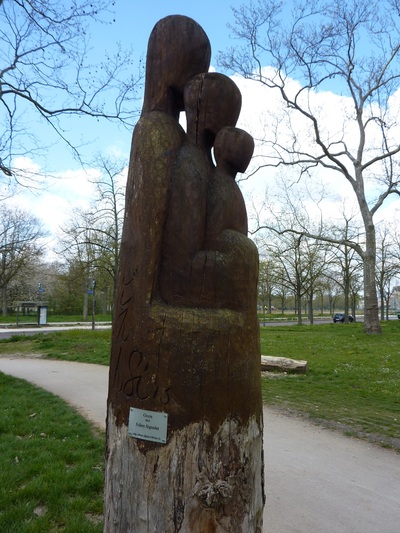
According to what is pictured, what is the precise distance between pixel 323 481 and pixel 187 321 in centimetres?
347

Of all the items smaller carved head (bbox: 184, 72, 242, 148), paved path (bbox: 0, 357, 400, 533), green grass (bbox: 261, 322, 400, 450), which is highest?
smaller carved head (bbox: 184, 72, 242, 148)

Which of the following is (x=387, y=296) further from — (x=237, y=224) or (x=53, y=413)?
(x=237, y=224)

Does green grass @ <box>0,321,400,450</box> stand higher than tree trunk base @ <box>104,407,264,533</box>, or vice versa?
tree trunk base @ <box>104,407,264,533</box>

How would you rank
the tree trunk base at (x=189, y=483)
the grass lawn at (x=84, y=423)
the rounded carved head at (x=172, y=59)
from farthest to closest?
the grass lawn at (x=84, y=423) < the rounded carved head at (x=172, y=59) < the tree trunk base at (x=189, y=483)

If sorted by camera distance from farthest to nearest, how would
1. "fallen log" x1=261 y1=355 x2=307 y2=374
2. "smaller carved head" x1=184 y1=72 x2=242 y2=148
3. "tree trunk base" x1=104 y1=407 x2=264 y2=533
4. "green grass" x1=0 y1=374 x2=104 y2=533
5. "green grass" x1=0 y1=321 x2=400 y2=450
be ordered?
"fallen log" x1=261 y1=355 x2=307 y2=374 < "green grass" x1=0 y1=321 x2=400 y2=450 < "green grass" x1=0 y1=374 x2=104 y2=533 < "smaller carved head" x1=184 y1=72 x2=242 y2=148 < "tree trunk base" x1=104 y1=407 x2=264 y2=533

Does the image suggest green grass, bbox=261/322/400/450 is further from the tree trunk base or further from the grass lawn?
the tree trunk base

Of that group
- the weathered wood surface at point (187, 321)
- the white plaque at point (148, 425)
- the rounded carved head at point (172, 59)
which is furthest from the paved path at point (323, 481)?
the rounded carved head at point (172, 59)

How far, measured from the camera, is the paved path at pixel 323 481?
3.95m

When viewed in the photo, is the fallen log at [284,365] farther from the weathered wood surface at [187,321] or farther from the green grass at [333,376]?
the weathered wood surface at [187,321]

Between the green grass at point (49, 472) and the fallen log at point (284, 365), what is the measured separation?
5.80 metres

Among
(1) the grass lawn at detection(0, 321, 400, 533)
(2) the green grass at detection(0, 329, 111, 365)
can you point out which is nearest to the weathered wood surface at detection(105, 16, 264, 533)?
(1) the grass lawn at detection(0, 321, 400, 533)

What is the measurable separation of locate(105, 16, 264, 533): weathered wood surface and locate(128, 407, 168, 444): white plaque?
1.3 inches

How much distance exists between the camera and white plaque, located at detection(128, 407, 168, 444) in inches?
92.4

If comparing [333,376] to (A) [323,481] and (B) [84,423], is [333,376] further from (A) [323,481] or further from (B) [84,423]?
(B) [84,423]
